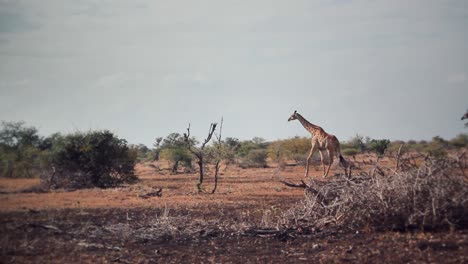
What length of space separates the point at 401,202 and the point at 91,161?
12.5m

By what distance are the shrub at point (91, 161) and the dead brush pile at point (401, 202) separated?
9440mm

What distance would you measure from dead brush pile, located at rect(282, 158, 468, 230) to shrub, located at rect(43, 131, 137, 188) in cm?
944

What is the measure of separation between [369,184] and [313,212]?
1.35m

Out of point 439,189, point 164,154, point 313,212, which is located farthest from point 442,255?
point 164,154

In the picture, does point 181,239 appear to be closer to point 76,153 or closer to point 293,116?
point 76,153

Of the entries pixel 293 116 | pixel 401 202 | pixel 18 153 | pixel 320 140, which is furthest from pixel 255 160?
pixel 401 202

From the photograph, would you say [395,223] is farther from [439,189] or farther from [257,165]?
[257,165]

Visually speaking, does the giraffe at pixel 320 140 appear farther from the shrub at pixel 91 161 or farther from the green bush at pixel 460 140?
the shrub at pixel 91 161

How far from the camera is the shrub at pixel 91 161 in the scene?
17.1 m

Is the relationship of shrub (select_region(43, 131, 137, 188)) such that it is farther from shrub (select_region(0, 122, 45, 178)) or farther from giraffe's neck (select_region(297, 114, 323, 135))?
giraffe's neck (select_region(297, 114, 323, 135))

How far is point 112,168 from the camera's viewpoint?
19.5m

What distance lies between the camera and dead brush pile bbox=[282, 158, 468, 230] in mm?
8727

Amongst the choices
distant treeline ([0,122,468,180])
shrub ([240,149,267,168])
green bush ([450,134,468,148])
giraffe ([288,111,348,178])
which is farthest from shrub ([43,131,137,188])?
shrub ([240,149,267,168])

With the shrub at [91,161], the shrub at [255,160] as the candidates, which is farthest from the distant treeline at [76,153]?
the shrub at [255,160]
